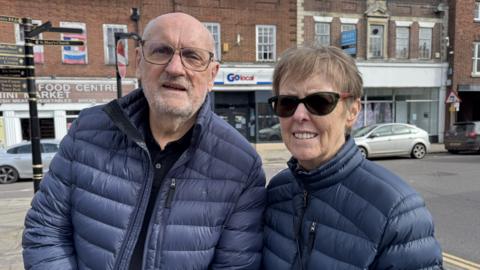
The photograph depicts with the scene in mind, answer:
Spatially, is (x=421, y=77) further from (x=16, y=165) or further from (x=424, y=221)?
(x=424, y=221)

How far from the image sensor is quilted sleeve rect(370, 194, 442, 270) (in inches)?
51.5

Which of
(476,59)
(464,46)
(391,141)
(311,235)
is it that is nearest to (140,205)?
(311,235)

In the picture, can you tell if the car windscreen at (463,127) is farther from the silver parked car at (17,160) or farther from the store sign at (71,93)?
the silver parked car at (17,160)

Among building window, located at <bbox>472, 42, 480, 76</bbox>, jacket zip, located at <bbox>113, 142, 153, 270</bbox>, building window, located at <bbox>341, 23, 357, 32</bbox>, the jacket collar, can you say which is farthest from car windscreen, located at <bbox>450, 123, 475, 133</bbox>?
jacket zip, located at <bbox>113, 142, 153, 270</bbox>

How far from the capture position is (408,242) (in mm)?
1323

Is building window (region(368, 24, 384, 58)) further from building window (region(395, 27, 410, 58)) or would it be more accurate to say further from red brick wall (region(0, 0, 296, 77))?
red brick wall (region(0, 0, 296, 77))

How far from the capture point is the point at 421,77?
2025cm

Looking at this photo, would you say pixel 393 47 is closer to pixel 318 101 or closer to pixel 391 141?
pixel 391 141

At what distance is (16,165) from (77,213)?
1120cm

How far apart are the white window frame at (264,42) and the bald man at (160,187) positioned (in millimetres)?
16505

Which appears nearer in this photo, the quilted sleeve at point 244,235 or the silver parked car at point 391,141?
the quilted sleeve at point 244,235

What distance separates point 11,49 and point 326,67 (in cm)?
505

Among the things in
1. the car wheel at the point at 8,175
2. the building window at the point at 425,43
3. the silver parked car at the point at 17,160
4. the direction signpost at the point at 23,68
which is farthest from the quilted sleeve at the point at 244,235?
the building window at the point at 425,43

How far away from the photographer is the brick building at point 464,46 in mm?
20203
